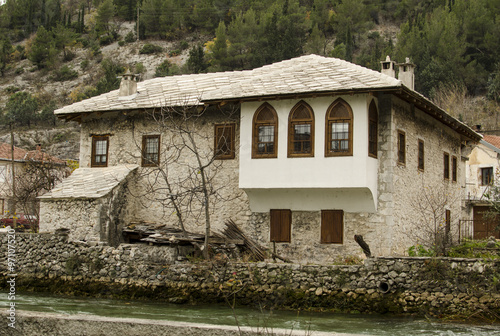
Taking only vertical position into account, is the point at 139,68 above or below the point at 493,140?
above

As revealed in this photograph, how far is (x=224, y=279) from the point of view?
17297 mm

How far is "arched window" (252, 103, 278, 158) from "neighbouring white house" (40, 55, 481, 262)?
0.03 meters

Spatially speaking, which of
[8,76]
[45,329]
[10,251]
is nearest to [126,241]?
[10,251]

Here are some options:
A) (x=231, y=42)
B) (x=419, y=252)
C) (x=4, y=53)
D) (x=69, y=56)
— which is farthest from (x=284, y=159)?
(x=4, y=53)

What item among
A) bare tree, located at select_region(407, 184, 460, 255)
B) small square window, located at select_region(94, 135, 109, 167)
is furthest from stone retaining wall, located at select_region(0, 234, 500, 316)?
small square window, located at select_region(94, 135, 109, 167)

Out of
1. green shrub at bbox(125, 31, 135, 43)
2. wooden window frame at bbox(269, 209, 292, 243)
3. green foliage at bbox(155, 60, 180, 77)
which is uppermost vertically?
green shrub at bbox(125, 31, 135, 43)

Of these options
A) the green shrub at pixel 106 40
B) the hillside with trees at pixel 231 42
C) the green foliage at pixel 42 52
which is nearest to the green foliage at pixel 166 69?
the hillside with trees at pixel 231 42

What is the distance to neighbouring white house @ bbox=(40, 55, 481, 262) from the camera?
1883 centimetres

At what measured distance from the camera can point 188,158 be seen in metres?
21.8

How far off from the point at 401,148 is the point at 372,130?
5.22 feet

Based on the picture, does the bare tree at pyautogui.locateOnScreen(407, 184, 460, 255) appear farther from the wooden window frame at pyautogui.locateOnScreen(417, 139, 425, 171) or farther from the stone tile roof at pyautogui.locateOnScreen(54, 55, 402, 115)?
the stone tile roof at pyautogui.locateOnScreen(54, 55, 402, 115)

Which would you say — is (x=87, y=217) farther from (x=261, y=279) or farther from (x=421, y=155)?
(x=421, y=155)

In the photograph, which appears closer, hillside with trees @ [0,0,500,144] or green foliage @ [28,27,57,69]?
hillside with trees @ [0,0,500,144]

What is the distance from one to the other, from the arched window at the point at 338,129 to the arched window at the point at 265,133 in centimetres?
161
